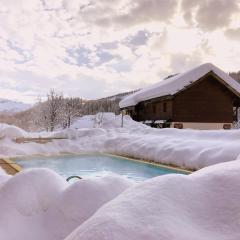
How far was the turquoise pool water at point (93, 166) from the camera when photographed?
1096 cm

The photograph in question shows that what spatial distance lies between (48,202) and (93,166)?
9.21 meters

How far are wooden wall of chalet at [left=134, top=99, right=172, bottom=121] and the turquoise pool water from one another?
9790mm

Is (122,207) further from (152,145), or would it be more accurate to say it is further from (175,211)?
(152,145)

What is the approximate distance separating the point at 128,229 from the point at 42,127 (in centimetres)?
4662

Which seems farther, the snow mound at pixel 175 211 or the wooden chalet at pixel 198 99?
the wooden chalet at pixel 198 99

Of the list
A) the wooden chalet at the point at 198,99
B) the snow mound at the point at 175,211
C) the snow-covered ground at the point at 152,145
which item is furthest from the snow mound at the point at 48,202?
the wooden chalet at the point at 198,99

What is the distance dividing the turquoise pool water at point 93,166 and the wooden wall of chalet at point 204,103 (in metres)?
9.60

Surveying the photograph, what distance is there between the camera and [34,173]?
147 inches

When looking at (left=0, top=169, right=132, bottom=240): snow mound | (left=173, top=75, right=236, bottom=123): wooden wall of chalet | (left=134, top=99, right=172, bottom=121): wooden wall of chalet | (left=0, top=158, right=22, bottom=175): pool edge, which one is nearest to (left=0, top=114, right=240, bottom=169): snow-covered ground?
(left=0, top=158, right=22, bottom=175): pool edge

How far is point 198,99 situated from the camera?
76.2 ft

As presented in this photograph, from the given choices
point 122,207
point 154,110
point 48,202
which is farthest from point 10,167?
point 154,110

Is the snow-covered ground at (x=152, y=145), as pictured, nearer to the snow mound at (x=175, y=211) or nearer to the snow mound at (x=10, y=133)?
the snow mound at (x=10, y=133)

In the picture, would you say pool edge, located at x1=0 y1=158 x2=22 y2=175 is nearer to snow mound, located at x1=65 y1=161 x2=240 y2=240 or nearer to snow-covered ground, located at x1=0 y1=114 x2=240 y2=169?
snow-covered ground, located at x1=0 y1=114 x2=240 y2=169

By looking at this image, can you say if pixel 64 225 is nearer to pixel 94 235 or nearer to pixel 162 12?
pixel 94 235
